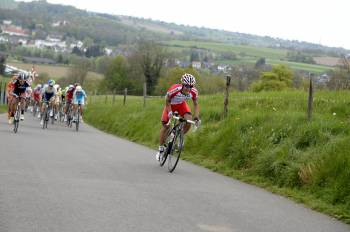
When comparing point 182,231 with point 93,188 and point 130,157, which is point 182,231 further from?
point 130,157

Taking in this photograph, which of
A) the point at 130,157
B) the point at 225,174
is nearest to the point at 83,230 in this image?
the point at 225,174

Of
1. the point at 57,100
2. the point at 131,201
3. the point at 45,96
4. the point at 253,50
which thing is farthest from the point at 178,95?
the point at 253,50

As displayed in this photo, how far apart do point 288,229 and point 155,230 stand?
1.74 metres

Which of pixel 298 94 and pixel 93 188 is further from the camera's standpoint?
pixel 298 94

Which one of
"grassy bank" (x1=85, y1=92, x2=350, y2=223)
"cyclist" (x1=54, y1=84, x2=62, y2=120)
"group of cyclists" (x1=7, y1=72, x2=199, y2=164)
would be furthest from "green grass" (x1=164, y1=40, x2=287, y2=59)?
"grassy bank" (x1=85, y1=92, x2=350, y2=223)

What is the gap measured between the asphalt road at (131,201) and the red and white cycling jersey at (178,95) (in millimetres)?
1472

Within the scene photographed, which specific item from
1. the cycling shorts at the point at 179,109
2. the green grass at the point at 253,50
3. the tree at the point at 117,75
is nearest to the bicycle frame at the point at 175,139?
the cycling shorts at the point at 179,109

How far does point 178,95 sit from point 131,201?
17.1ft

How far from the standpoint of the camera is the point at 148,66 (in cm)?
10862

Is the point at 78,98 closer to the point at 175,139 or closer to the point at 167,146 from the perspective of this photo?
the point at 167,146

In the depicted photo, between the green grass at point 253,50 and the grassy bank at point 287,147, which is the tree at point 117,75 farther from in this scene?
the grassy bank at point 287,147

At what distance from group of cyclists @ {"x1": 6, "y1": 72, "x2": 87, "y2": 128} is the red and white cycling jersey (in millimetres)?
8196

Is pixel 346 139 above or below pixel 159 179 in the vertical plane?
A: above

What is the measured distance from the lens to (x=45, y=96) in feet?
86.6
